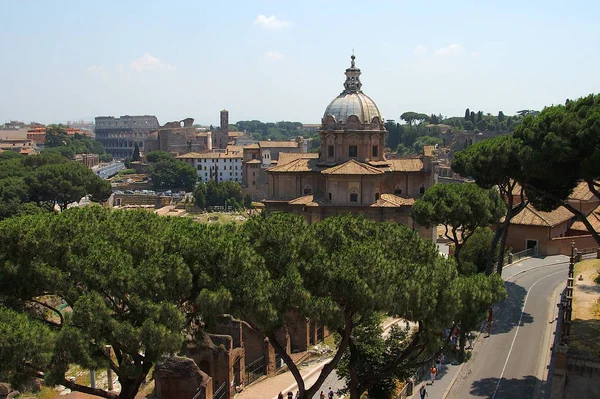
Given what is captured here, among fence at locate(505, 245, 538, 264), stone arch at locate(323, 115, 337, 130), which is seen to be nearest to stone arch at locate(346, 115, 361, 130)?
stone arch at locate(323, 115, 337, 130)

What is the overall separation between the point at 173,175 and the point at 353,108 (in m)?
57.6

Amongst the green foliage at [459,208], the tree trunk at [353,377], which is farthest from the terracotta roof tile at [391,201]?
the tree trunk at [353,377]

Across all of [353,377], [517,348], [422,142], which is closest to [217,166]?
[422,142]

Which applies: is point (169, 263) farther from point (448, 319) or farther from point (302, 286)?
point (448, 319)

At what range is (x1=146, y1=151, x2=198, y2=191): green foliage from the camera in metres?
90.9

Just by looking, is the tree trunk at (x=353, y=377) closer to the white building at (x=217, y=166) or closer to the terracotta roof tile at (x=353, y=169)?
the terracotta roof tile at (x=353, y=169)

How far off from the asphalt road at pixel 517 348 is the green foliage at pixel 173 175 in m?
69.0

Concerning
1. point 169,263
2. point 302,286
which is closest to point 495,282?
point 302,286

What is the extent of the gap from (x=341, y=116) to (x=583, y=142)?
869 inches

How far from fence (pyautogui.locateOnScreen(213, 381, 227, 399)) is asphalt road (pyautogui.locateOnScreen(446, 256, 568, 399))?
7.76 meters

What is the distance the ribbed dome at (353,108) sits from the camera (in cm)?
3812

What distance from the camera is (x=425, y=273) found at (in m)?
14.3

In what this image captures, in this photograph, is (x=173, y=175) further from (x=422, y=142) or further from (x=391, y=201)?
(x=391, y=201)

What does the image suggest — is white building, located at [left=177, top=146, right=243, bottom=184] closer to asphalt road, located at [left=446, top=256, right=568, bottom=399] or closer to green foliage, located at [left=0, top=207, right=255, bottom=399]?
asphalt road, located at [left=446, top=256, right=568, bottom=399]
